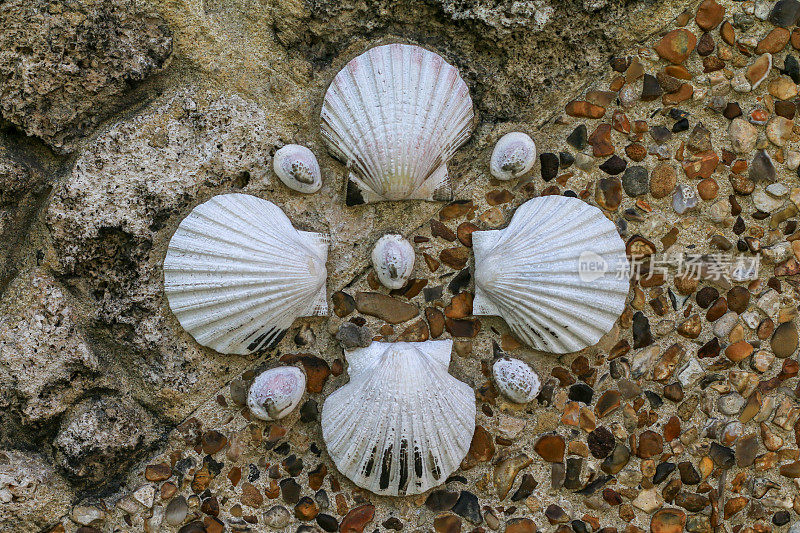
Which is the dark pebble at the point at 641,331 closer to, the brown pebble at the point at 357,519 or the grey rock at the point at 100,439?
the brown pebble at the point at 357,519

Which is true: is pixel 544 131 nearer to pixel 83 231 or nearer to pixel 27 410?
pixel 83 231

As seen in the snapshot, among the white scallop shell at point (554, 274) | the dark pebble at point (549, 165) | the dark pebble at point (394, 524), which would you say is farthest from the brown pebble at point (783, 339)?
the dark pebble at point (394, 524)

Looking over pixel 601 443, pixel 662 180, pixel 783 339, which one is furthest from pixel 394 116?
pixel 783 339

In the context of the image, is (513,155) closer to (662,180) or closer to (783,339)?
(662,180)

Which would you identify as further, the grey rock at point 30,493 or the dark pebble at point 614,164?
the dark pebble at point 614,164

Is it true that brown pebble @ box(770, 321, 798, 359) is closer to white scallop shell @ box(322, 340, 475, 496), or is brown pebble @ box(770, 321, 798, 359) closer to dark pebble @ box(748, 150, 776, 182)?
dark pebble @ box(748, 150, 776, 182)
